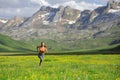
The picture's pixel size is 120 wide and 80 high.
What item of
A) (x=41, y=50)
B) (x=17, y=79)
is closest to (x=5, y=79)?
(x=17, y=79)

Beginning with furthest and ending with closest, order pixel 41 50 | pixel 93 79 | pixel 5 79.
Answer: pixel 41 50, pixel 93 79, pixel 5 79

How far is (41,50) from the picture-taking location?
3778 centimetres

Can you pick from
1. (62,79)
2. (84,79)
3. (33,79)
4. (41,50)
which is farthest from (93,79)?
(41,50)

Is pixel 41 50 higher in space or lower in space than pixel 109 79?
higher

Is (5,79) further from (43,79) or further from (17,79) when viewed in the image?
(43,79)

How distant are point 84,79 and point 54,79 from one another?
1492mm

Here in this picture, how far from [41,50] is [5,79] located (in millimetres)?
21891

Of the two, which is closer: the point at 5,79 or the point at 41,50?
the point at 5,79

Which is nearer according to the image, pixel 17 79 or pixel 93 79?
pixel 17 79

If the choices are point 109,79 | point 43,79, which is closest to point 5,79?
point 43,79

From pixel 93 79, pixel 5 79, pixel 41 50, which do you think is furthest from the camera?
pixel 41 50

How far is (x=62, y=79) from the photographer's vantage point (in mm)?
16141

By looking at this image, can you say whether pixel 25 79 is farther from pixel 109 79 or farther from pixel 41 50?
pixel 41 50

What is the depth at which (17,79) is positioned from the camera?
16250mm
